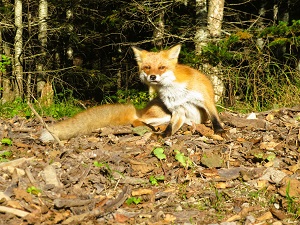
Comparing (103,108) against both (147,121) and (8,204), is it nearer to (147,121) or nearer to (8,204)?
(147,121)

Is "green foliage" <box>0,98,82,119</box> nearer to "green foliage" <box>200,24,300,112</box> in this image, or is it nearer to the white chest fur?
the white chest fur

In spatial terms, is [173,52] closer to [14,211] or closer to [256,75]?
[256,75]

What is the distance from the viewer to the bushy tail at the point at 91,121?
538 centimetres

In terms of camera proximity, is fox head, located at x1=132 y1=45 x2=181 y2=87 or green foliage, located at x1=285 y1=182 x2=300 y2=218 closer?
green foliage, located at x1=285 y1=182 x2=300 y2=218

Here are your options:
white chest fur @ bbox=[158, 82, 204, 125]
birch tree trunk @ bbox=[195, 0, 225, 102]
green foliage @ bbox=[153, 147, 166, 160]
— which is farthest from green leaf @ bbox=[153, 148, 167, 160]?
birch tree trunk @ bbox=[195, 0, 225, 102]

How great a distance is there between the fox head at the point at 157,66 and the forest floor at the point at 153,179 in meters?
0.87

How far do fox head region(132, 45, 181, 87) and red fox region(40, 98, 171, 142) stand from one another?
537mm

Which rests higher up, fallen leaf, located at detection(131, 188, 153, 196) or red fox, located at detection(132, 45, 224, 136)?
red fox, located at detection(132, 45, 224, 136)

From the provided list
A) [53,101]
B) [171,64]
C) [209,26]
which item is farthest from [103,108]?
[209,26]

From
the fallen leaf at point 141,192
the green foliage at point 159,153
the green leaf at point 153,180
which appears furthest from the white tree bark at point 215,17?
the fallen leaf at point 141,192

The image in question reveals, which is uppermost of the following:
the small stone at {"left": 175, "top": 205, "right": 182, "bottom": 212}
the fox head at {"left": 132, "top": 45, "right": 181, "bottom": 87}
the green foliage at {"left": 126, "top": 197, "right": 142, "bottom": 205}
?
the fox head at {"left": 132, "top": 45, "right": 181, "bottom": 87}

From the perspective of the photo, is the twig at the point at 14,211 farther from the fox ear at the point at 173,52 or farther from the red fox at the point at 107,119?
the fox ear at the point at 173,52

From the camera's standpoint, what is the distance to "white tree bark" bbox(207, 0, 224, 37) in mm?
9812

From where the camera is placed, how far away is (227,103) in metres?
8.91
